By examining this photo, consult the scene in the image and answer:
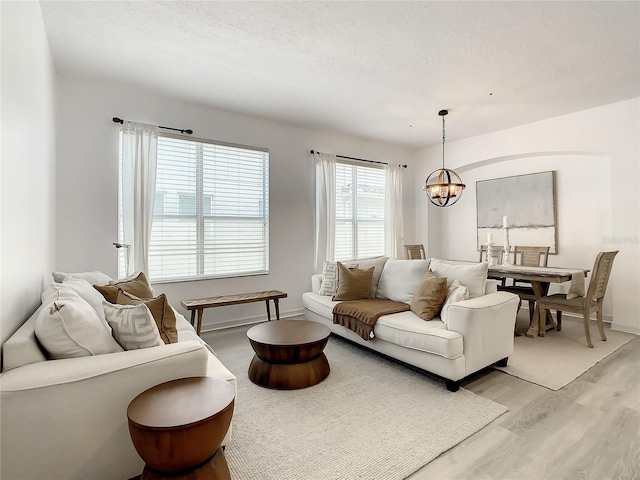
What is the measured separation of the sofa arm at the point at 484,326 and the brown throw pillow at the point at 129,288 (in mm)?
2495

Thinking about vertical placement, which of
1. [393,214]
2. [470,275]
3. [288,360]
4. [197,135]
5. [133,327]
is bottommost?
[288,360]

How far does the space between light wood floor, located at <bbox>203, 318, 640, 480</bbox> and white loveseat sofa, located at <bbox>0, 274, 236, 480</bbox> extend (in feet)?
4.61

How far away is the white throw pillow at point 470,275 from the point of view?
2934mm

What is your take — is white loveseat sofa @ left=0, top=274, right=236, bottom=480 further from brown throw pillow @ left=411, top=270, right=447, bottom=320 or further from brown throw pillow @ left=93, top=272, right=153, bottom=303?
brown throw pillow @ left=411, top=270, right=447, bottom=320

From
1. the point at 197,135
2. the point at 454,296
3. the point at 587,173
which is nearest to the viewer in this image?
the point at 454,296

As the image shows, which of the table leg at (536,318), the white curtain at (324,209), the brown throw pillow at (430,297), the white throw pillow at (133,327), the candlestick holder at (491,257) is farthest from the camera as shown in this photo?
the white curtain at (324,209)

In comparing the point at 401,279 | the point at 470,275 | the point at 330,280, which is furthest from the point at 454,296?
the point at 330,280

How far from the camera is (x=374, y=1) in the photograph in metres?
2.23

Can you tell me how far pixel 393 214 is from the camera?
5.90 meters

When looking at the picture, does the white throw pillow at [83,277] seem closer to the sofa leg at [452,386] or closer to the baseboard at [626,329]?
the sofa leg at [452,386]

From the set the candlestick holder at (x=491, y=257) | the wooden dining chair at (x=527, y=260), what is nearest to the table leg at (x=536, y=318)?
the wooden dining chair at (x=527, y=260)

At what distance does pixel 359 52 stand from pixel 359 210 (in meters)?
2.99

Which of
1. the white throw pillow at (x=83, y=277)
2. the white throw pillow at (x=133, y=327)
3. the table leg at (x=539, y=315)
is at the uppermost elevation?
the white throw pillow at (x=83, y=277)

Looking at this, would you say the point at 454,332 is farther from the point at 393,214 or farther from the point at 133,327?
the point at 393,214
